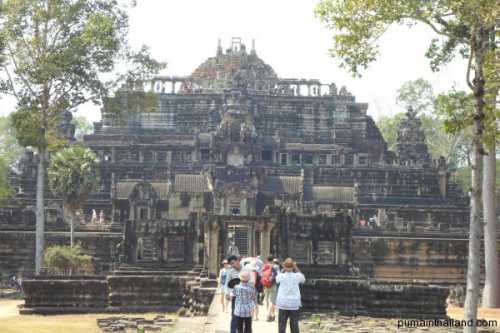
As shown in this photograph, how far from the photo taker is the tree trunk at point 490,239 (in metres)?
34.0

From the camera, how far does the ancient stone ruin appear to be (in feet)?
118

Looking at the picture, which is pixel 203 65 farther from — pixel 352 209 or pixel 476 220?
pixel 476 220

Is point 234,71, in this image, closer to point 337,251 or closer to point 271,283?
point 337,251

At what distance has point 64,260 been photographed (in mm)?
40906

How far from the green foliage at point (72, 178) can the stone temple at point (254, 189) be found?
2269mm

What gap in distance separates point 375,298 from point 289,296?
13.9 m

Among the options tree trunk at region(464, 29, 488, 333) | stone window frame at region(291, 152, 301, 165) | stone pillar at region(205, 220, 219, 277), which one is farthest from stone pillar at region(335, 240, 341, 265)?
stone window frame at region(291, 152, 301, 165)

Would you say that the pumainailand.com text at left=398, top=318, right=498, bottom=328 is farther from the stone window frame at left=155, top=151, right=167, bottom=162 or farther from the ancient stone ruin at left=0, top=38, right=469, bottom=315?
the stone window frame at left=155, top=151, right=167, bottom=162

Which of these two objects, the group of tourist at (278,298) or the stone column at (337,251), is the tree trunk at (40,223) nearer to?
the stone column at (337,251)

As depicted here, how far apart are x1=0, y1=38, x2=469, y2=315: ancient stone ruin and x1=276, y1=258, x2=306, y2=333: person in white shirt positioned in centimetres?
1085

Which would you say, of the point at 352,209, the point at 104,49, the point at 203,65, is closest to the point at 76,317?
the point at 104,49

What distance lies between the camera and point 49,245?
47.1 m

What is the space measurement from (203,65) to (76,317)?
169ft

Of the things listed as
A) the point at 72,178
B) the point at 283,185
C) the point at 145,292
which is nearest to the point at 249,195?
the point at 283,185
